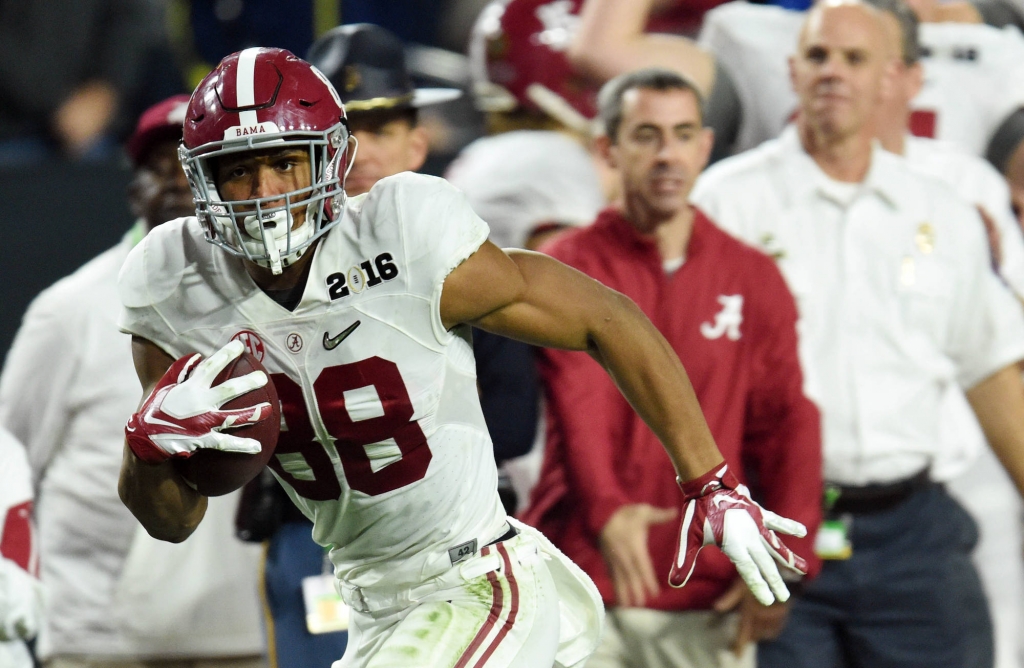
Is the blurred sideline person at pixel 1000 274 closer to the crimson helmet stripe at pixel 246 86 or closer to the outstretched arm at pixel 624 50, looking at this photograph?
the outstretched arm at pixel 624 50

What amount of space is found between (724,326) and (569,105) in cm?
139

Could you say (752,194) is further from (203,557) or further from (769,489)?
(203,557)

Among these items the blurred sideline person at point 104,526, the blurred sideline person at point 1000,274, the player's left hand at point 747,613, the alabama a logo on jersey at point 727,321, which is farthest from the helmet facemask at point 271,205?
the blurred sideline person at point 1000,274

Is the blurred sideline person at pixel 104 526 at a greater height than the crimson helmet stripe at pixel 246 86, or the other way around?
the crimson helmet stripe at pixel 246 86

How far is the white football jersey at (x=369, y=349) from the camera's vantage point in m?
2.51

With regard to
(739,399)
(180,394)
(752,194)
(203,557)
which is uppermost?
(180,394)

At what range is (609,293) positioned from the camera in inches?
103

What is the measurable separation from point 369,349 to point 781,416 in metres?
1.33

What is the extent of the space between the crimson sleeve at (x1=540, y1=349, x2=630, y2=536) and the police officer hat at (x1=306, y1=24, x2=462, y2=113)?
2.29 ft

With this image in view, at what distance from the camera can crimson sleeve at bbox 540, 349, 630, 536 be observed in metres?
3.40

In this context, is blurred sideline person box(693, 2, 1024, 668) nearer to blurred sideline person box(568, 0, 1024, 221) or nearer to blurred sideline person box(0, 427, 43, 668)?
blurred sideline person box(568, 0, 1024, 221)

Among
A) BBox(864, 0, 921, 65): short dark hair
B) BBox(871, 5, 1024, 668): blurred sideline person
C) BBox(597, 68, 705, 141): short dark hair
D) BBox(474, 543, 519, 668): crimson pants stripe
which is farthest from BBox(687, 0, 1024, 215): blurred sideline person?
BBox(474, 543, 519, 668): crimson pants stripe

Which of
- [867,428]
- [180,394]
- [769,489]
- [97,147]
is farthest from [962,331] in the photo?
[97,147]

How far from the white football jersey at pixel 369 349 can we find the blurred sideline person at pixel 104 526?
116cm
